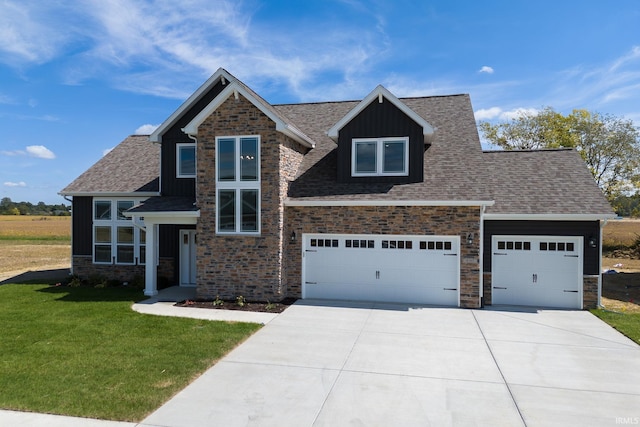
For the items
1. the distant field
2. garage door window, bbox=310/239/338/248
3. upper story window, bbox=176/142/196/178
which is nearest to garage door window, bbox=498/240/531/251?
garage door window, bbox=310/239/338/248

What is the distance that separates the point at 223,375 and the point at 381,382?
2796 mm

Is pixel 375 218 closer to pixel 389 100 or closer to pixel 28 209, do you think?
pixel 389 100

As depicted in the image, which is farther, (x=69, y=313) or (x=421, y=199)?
(x=421, y=199)

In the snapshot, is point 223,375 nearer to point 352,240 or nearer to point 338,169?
point 352,240

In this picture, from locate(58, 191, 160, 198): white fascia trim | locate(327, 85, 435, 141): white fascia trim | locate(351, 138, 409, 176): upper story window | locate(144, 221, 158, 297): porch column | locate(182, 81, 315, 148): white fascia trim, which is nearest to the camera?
locate(182, 81, 315, 148): white fascia trim

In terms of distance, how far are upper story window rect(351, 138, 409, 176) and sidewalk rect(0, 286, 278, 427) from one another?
5.68 meters

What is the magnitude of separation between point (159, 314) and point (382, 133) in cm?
882

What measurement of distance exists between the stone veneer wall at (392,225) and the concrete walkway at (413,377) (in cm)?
183

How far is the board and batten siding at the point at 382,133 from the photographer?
1268cm

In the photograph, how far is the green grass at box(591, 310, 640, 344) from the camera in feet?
30.8

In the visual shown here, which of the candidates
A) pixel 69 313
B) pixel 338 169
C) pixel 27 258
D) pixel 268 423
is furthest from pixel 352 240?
pixel 27 258

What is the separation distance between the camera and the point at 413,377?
688 centimetres

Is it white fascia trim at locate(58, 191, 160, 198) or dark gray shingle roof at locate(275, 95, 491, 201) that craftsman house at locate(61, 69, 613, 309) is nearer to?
dark gray shingle roof at locate(275, 95, 491, 201)

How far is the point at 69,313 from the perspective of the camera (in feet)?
35.7
